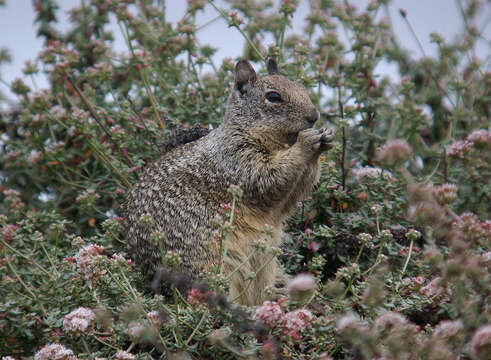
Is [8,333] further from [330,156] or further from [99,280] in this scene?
[330,156]

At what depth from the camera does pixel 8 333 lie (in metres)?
3.73

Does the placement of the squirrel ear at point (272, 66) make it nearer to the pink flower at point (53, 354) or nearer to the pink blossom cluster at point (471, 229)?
the pink blossom cluster at point (471, 229)

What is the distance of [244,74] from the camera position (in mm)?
4684

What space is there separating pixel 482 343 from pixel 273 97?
2699mm

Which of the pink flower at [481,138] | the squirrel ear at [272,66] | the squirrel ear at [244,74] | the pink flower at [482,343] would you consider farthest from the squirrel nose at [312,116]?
the pink flower at [482,343]

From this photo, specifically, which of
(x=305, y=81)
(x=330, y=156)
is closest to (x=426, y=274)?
(x=330, y=156)

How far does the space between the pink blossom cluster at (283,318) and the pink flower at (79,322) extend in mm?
875

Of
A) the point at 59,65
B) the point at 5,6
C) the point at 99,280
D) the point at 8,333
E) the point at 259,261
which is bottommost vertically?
the point at 8,333

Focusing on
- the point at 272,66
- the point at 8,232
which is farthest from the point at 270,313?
the point at 272,66

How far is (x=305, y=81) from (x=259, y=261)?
5.11 feet

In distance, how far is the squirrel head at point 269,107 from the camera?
4.49 meters

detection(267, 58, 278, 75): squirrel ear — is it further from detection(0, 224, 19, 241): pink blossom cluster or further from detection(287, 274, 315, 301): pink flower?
detection(287, 274, 315, 301): pink flower

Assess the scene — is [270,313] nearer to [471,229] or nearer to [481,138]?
[471,229]

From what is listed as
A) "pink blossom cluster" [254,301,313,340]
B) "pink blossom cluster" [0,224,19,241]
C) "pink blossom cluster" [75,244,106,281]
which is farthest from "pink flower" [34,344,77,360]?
"pink blossom cluster" [0,224,19,241]
